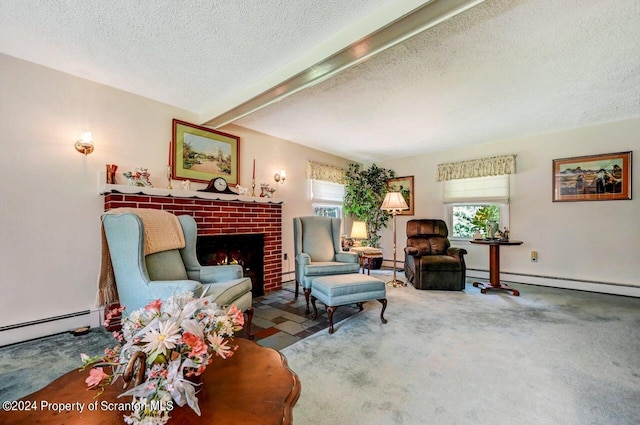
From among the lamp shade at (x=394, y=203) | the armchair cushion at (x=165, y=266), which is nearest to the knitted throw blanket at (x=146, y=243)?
the armchair cushion at (x=165, y=266)

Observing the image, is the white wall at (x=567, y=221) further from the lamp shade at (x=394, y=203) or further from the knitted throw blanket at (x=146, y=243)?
the knitted throw blanket at (x=146, y=243)

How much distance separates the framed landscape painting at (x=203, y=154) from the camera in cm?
312

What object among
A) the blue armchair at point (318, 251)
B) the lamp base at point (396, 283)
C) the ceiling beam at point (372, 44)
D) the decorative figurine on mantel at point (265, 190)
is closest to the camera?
the ceiling beam at point (372, 44)

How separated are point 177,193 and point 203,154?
0.68m

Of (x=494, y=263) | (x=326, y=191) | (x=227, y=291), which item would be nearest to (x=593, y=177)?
(x=494, y=263)

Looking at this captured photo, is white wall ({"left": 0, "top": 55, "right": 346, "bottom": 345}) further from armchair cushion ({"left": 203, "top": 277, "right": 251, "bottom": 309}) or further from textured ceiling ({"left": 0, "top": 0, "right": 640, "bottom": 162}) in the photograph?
armchair cushion ({"left": 203, "top": 277, "right": 251, "bottom": 309})

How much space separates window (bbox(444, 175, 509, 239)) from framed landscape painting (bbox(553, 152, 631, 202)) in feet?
2.16

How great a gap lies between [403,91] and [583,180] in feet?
10.3

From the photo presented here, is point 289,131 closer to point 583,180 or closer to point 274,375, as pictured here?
point 274,375

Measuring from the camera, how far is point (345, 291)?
250 centimetres

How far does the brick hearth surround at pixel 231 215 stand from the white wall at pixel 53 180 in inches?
13.1

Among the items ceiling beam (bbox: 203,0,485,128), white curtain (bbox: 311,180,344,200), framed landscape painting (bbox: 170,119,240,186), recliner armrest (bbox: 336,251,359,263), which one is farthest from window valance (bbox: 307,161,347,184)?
ceiling beam (bbox: 203,0,485,128)

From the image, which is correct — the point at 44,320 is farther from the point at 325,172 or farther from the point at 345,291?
the point at 325,172

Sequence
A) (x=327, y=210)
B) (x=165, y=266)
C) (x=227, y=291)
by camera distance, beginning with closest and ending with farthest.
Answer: (x=227, y=291)
(x=165, y=266)
(x=327, y=210)
